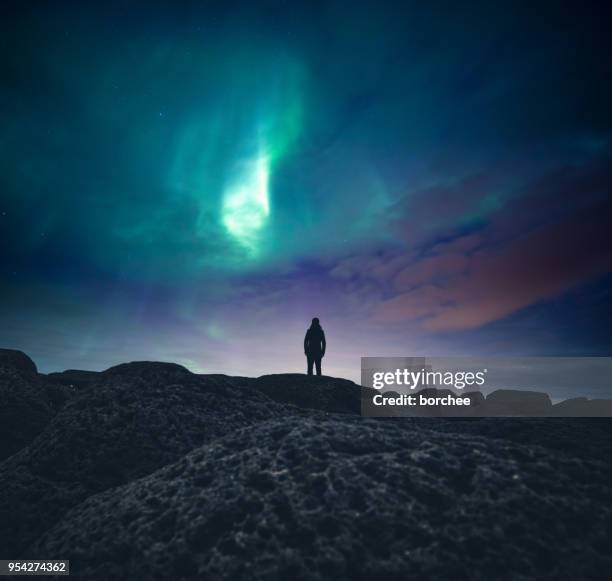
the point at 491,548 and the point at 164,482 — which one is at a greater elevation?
the point at 164,482

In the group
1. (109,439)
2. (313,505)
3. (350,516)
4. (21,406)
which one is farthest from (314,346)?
(350,516)

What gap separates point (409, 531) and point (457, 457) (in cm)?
144

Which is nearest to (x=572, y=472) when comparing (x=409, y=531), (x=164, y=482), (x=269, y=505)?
(x=409, y=531)

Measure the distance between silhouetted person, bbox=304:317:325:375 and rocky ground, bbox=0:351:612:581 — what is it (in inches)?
400

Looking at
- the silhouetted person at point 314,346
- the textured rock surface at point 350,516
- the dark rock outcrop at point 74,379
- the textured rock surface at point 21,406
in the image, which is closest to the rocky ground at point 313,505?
the textured rock surface at point 350,516

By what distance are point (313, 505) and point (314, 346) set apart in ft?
42.1

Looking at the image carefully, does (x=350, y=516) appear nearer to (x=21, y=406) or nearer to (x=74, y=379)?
(x=21, y=406)

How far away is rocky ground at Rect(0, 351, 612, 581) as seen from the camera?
397cm

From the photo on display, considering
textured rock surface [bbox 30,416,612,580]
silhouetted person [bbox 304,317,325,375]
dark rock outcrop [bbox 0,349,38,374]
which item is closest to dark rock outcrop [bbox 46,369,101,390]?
dark rock outcrop [bbox 0,349,38,374]

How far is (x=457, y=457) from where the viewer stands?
520 cm

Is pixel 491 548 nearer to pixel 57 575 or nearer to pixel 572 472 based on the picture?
pixel 572 472

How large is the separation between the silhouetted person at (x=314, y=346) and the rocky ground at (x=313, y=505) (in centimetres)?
1017

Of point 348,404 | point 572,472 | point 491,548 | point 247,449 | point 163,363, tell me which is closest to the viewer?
point 491,548

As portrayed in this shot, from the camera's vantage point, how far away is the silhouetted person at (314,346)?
17219mm
